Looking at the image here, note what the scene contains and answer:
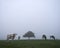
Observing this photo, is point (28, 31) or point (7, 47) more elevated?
point (28, 31)

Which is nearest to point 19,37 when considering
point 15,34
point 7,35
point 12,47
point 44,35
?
point 15,34

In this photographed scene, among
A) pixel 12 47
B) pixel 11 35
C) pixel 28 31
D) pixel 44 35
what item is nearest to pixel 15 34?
pixel 11 35

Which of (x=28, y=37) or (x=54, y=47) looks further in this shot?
(x=28, y=37)

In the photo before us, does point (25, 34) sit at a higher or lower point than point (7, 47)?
higher

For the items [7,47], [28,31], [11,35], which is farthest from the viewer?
[28,31]

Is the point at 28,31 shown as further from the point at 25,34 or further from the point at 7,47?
the point at 7,47

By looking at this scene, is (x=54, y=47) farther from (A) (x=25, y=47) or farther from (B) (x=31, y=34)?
(B) (x=31, y=34)

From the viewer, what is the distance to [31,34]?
2.67 meters

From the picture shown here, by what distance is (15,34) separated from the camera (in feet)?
8.61

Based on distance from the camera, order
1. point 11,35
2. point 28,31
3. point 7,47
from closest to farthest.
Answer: point 7,47
point 11,35
point 28,31

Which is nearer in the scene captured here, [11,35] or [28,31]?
[11,35]

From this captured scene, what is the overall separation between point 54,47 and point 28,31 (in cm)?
151

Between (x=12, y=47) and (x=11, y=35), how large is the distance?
1.36 metres

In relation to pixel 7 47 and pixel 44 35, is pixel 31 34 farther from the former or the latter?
pixel 7 47
